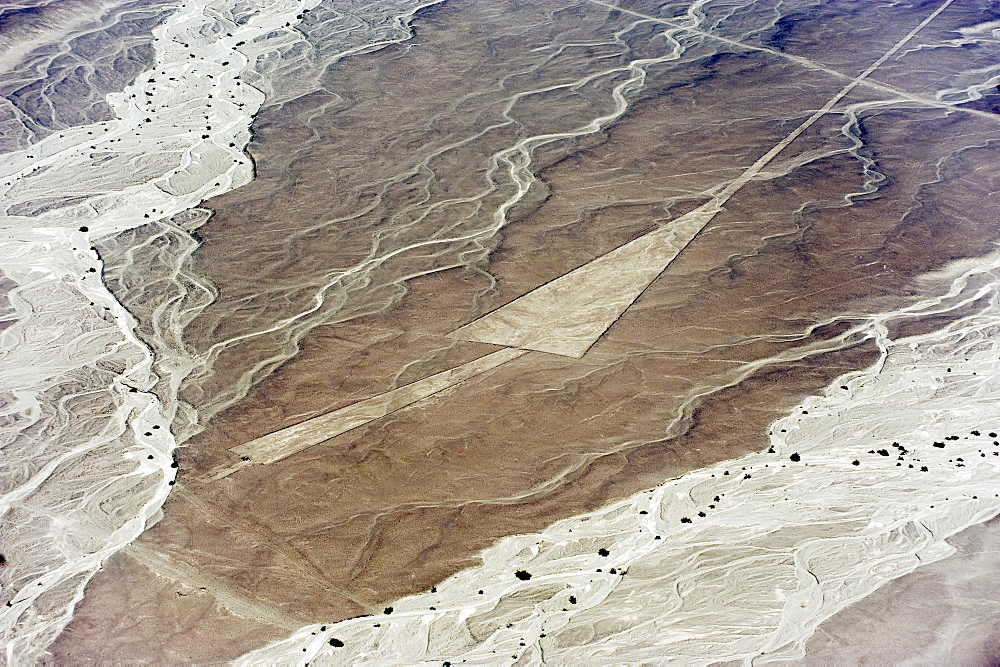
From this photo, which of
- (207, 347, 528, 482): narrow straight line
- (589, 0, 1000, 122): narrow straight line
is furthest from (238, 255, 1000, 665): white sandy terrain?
(589, 0, 1000, 122): narrow straight line

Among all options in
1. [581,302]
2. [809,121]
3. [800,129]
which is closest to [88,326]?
[581,302]

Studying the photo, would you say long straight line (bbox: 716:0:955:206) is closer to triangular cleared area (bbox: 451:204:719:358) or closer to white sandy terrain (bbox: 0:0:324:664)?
triangular cleared area (bbox: 451:204:719:358)

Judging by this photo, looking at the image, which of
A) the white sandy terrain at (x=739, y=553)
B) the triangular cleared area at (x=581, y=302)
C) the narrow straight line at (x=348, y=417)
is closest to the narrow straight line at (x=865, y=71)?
the triangular cleared area at (x=581, y=302)

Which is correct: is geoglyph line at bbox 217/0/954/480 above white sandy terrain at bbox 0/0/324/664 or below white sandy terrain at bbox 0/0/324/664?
below

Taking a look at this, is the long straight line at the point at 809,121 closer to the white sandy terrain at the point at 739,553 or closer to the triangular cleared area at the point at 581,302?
the triangular cleared area at the point at 581,302

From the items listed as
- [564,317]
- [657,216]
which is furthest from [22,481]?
[657,216]
